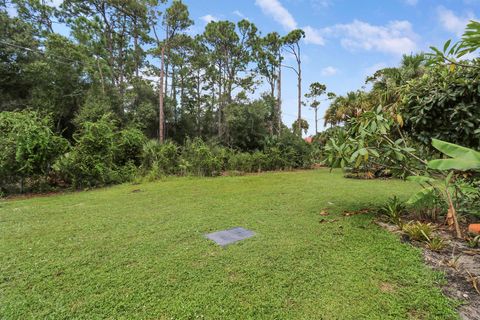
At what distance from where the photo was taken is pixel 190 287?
1.91 metres

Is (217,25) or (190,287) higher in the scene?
(217,25)

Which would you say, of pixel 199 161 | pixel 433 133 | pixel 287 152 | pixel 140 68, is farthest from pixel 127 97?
pixel 433 133

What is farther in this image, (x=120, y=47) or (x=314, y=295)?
(x=120, y=47)

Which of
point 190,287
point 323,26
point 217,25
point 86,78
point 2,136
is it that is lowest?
point 190,287

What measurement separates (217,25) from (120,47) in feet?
23.8

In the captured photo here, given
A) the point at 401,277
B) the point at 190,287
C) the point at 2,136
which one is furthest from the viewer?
the point at 2,136

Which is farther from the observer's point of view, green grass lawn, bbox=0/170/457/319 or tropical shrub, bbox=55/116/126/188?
tropical shrub, bbox=55/116/126/188

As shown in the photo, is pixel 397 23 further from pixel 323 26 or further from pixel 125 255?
pixel 125 255

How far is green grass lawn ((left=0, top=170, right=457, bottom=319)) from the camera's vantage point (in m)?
1.66

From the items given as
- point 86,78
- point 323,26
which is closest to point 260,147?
point 323,26

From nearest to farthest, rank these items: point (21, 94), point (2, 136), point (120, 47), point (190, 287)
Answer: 1. point (190, 287)
2. point (2, 136)
3. point (21, 94)
4. point (120, 47)

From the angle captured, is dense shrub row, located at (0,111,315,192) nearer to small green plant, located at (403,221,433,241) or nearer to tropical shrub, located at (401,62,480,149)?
tropical shrub, located at (401,62,480,149)

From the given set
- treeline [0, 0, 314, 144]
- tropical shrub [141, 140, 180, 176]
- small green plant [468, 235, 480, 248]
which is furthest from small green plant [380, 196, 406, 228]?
treeline [0, 0, 314, 144]

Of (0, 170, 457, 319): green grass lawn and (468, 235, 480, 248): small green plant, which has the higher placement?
(468, 235, 480, 248): small green plant
